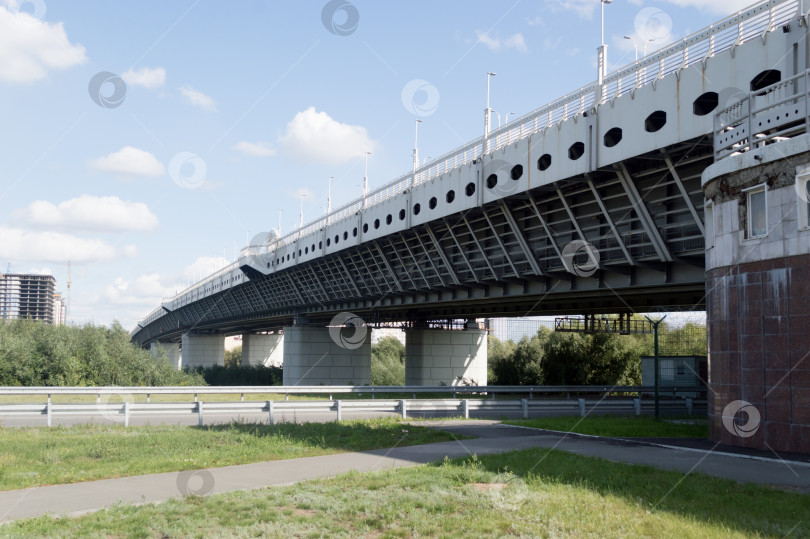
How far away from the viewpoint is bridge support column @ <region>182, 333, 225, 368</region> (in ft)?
345

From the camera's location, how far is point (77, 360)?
141 feet

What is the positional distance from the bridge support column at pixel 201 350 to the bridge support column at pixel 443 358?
2339 inches

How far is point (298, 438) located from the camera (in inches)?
647

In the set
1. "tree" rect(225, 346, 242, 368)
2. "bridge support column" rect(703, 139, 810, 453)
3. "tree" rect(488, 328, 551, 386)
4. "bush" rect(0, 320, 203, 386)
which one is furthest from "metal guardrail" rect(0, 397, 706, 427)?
"tree" rect(225, 346, 242, 368)

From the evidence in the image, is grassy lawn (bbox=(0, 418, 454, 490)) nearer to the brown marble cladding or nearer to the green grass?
the green grass

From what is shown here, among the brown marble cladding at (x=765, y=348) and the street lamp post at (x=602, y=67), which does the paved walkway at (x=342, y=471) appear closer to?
the brown marble cladding at (x=765, y=348)

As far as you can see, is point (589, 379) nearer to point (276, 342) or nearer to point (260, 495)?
point (260, 495)

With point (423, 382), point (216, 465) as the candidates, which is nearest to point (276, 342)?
point (423, 382)

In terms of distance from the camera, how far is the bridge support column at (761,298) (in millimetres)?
13148

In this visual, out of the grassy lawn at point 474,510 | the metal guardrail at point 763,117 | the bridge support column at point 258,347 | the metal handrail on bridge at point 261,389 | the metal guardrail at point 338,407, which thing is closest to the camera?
the grassy lawn at point 474,510

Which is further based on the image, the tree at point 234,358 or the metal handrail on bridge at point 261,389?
the tree at point 234,358

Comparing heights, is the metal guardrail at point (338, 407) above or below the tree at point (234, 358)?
above

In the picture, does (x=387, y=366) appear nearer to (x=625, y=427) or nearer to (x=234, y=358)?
(x=625, y=427)

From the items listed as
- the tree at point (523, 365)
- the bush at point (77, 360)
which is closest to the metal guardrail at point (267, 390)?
the bush at point (77, 360)
